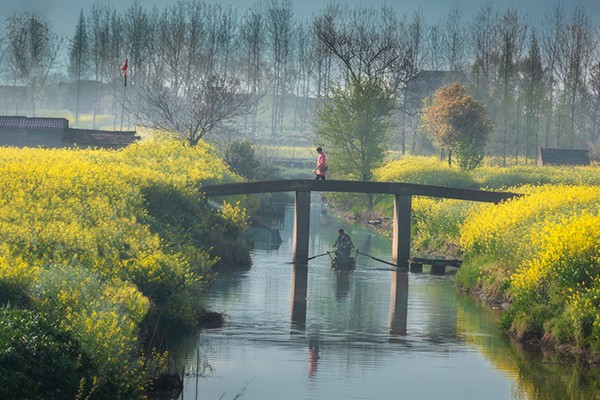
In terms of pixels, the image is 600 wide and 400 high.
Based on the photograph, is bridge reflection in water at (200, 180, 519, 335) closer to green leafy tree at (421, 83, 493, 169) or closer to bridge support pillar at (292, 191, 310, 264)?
bridge support pillar at (292, 191, 310, 264)

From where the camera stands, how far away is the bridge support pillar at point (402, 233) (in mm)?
57381

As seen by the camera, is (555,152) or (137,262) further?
(555,152)

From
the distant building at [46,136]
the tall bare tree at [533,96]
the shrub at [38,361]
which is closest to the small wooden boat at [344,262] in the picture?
the shrub at [38,361]

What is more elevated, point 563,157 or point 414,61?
point 414,61

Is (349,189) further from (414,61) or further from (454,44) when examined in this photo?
(454,44)

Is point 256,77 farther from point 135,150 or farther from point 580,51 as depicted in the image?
point 135,150

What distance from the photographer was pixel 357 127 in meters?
87.6

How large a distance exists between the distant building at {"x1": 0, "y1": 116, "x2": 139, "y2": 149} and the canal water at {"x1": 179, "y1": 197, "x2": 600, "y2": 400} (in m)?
34.3

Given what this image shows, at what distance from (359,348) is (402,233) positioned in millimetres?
23114

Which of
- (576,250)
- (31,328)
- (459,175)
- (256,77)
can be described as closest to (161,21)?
(256,77)

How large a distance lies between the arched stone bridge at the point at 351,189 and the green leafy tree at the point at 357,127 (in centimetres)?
2900

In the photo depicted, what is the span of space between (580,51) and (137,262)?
404 ft

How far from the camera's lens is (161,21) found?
16100cm

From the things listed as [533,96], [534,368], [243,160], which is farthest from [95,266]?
[533,96]
